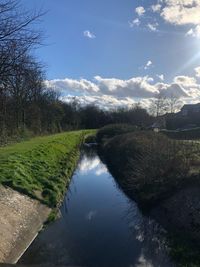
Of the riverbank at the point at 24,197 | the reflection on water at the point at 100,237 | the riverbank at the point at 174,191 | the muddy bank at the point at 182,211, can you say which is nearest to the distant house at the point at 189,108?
the riverbank at the point at 24,197

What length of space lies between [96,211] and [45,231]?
4.62m

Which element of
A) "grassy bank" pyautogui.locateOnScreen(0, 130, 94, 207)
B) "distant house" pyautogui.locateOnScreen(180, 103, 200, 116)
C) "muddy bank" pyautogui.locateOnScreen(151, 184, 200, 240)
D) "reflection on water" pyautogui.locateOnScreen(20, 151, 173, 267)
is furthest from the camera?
"distant house" pyautogui.locateOnScreen(180, 103, 200, 116)

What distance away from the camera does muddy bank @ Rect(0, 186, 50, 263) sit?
1289 cm

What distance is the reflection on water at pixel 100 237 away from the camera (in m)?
13.3

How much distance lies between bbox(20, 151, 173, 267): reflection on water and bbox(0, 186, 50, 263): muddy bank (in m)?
0.36

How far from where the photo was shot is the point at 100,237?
625 inches

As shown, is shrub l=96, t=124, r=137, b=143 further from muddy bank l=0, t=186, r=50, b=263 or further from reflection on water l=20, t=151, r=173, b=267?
muddy bank l=0, t=186, r=50, b=263

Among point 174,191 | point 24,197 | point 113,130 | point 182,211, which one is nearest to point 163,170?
point 174,191

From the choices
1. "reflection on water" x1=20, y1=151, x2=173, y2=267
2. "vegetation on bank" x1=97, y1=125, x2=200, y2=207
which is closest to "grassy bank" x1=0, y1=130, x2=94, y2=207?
"reflection on water" x1=20, y1=151, x2=173, y2=267

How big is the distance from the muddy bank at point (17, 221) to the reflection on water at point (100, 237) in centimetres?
36

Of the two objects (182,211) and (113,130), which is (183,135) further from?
(182,211)

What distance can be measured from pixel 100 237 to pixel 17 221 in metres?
3.10

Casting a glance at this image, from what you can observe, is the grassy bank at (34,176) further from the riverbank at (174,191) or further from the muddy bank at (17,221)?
the riverbank at (174,191)

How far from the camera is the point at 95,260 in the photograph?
43.6 ft
